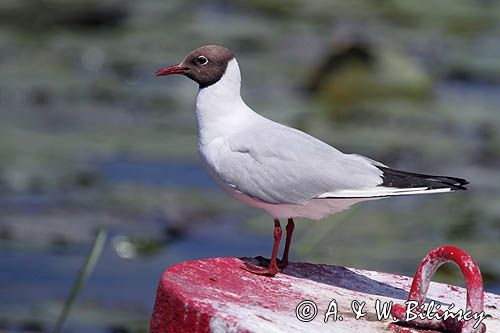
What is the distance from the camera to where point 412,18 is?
37.9ft

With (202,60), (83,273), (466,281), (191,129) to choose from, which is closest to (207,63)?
(202,60)

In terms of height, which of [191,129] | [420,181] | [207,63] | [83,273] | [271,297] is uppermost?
[207,63]

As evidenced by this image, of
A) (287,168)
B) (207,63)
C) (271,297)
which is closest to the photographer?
(271,297)

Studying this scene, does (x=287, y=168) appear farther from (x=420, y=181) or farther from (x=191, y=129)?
(x=191, y=129)

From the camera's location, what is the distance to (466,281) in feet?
10.2

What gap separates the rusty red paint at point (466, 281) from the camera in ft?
10.1

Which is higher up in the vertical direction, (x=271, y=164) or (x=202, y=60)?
(x=202, y=60)

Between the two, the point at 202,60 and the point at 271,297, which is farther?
the point at 202,60

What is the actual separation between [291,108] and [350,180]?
17.4 feet

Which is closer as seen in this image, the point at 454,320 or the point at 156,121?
the point at 454,320

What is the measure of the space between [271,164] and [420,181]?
51cm

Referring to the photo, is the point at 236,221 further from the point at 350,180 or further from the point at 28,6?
the point at 28,6

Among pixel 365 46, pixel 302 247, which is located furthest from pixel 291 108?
pixel 302 247

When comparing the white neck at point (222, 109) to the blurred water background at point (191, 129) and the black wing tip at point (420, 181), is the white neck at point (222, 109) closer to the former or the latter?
the black wing tip at point (420, 181)
